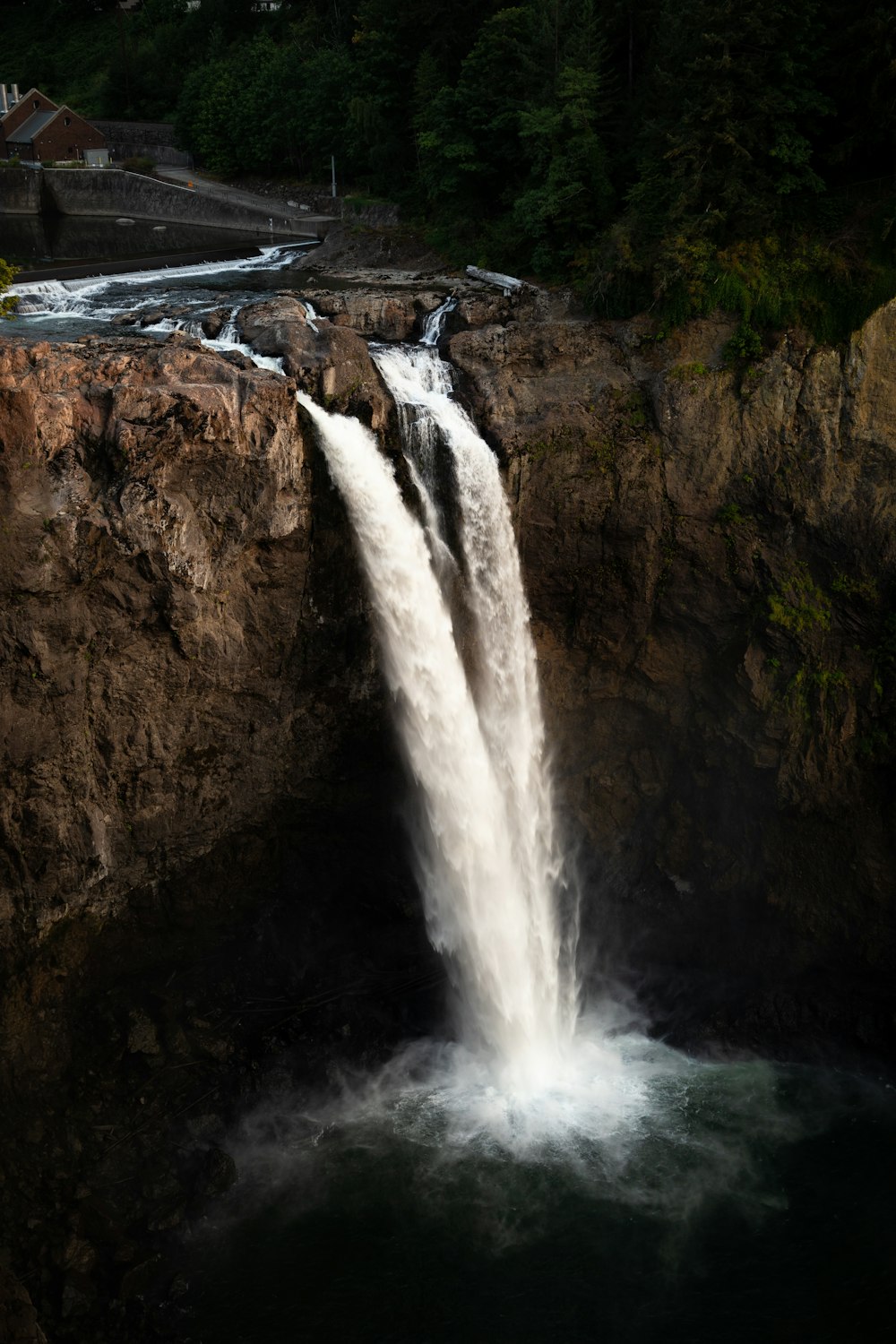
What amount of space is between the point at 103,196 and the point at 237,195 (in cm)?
801

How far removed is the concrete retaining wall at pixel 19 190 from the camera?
4691 centimetres

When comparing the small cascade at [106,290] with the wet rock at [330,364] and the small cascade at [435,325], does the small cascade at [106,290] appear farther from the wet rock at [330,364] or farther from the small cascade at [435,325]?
the small cascade at [435,325]

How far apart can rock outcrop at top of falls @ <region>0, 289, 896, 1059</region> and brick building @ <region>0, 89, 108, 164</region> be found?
36.0m

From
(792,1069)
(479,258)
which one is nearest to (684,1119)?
(792,1069)

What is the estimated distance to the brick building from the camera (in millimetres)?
49344

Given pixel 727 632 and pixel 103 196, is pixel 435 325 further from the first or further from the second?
pixel 103 196

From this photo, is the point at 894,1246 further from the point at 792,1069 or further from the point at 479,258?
the point at 479,258

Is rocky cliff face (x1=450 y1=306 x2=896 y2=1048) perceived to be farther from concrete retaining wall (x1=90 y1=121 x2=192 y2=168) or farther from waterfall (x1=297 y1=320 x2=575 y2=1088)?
concrete retaining wall (x1=90 y1=121 x2=192 y2=168)

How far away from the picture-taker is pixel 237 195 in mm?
43031

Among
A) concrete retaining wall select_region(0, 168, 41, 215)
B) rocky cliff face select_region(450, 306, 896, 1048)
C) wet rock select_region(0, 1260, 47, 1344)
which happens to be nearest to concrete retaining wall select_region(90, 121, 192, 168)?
concrete retaining wall select_region(0, 168, 41, 215)

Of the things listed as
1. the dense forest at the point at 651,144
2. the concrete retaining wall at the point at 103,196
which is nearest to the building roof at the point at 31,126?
the concrete retaining wall at the point at 103,196

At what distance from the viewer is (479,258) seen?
90.2 feet

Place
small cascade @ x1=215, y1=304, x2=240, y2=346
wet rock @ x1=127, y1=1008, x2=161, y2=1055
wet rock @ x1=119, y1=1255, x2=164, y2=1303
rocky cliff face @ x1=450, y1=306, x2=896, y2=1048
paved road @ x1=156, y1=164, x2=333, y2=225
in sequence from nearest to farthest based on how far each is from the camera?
wet rock @ x1=119, y1=1255, x2=164, y2=1303 < wet rock @ x1=127, y1=1008, x2=161, y2=1055 < rocky cliff face @ x1=450, y1=306, x2=896, y2=1048 < small cascade @ x1=215, y1=304, x2=240, y2=346 < paved road @ x1=156, y1=164, x2=333, y2=225

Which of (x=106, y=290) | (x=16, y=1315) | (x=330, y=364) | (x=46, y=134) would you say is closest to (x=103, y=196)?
(x=46, y=134)
